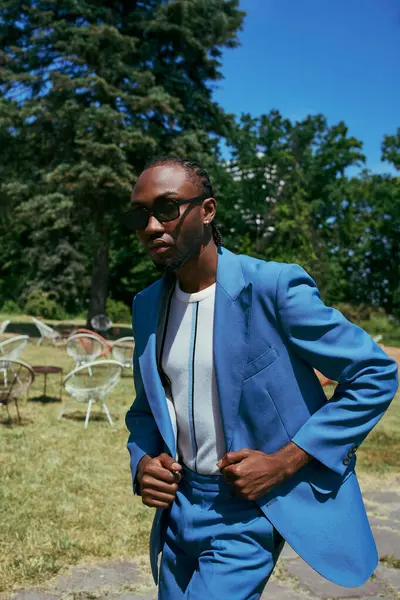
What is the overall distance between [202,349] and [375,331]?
33.5 meters

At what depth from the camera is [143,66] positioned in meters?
21.9

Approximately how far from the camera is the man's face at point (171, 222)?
1938 millimetres

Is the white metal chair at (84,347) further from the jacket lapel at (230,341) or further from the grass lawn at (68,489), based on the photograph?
the jacket lapel at (230,341)

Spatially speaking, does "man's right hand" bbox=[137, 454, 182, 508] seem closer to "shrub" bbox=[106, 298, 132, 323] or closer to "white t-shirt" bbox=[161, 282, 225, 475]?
"white t-shirt" bbox=[161, 282, 225, 475]

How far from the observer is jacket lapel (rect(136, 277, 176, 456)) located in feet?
6.45

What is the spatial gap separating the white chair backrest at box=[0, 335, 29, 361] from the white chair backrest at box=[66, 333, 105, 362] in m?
1.45

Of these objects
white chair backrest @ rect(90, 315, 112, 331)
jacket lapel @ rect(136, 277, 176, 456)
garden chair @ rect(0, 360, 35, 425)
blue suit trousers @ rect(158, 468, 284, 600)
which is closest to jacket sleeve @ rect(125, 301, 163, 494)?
jacket lapel @ rect(136, 277, 176, 456)

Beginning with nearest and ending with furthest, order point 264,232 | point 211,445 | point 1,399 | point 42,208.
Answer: point 211,445 → point 1,399 → point 42,208 → point 264,232

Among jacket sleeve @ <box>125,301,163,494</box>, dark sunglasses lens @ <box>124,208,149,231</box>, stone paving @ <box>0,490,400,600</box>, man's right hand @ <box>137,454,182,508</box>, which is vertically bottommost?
stone paving @ <box>0,490,400,600</box>

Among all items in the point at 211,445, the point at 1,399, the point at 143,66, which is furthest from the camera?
the point at 143,66

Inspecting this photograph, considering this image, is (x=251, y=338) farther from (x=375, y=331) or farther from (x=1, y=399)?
(x=375, y=331)

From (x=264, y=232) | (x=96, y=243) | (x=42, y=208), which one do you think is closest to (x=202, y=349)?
(x=42, y=208)

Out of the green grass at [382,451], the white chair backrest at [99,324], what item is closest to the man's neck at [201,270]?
the green grass at [382,451]

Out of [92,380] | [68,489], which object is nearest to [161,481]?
[68,489]
